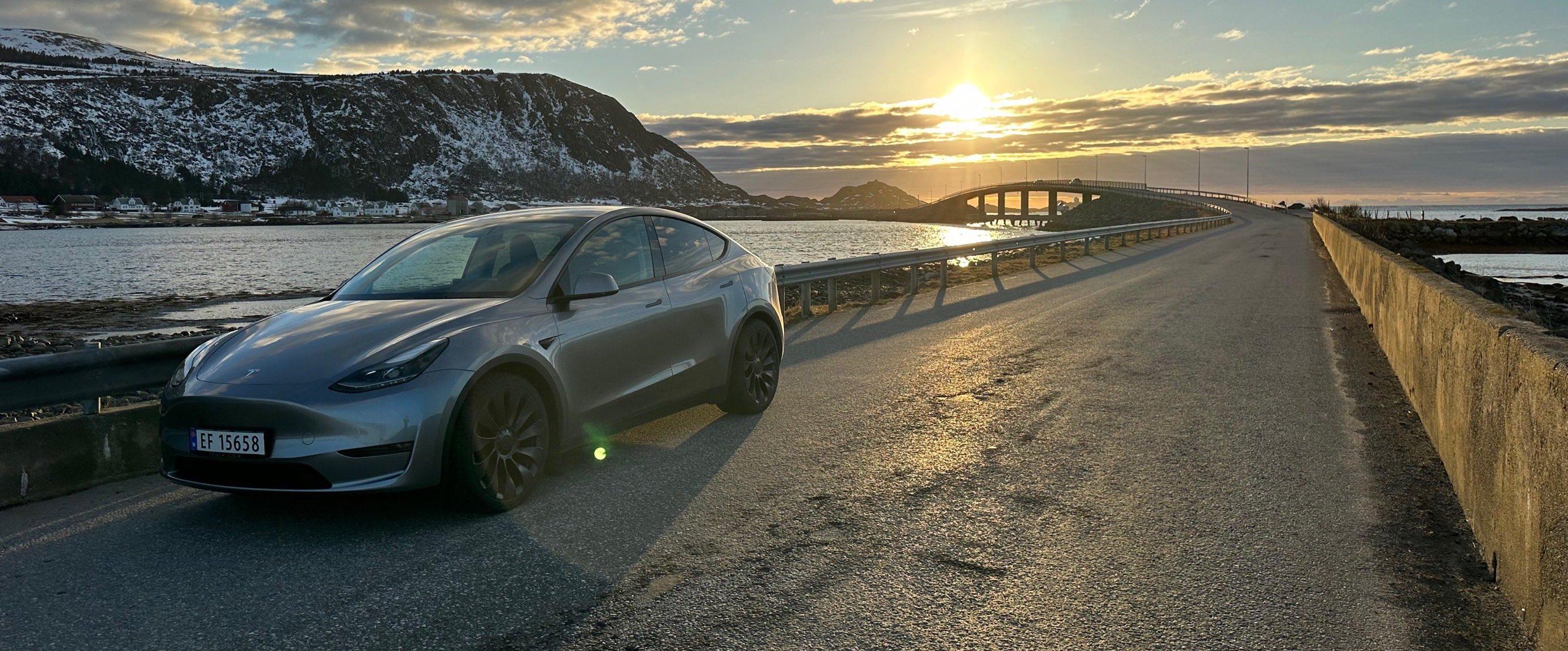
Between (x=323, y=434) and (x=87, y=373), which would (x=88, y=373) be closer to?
(x=87, y=373)

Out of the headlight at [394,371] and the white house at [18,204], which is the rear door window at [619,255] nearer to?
the headlight at [394,371]

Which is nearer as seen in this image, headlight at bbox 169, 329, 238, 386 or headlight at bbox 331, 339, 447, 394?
headlight at bbox 331, 339, 447, 394

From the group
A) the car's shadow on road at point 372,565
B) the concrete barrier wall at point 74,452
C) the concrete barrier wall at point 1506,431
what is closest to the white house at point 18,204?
the concrete barrier wall at point 74,452

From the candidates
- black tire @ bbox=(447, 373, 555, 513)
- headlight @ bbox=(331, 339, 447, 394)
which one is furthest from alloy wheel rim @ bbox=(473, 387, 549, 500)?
headlight @ bbox=(331, 339, 447, 394)

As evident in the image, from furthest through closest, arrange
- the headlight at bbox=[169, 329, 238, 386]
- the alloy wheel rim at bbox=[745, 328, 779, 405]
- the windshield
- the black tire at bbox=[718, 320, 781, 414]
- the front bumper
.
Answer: the alloy wheel rim at bbox=[745, 328, 779, 405], the black tire at bbox=[718, 320, 781, 414], the windshield, the headlight at bbox=[169, 329, 238, 386], the front bumper

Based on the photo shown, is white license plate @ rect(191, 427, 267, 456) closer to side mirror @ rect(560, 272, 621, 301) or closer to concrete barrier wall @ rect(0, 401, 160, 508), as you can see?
concrete barrier wall @ rect(0, 401, 160, 508)

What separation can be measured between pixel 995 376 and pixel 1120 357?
1746mm

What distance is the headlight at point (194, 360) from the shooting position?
4887mm

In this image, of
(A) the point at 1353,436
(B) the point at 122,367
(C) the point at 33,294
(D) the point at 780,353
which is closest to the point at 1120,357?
(A) the point at 1353,436

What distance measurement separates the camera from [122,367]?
232 inches

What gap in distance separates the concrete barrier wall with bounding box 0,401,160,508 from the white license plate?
1.49 meters

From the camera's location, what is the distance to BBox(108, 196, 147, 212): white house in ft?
593

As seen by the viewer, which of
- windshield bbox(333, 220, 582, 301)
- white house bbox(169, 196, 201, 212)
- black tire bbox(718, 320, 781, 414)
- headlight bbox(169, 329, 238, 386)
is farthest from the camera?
white house bbox(169, 196, 201, 212)

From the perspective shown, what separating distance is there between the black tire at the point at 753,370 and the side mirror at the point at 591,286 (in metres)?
1.71
